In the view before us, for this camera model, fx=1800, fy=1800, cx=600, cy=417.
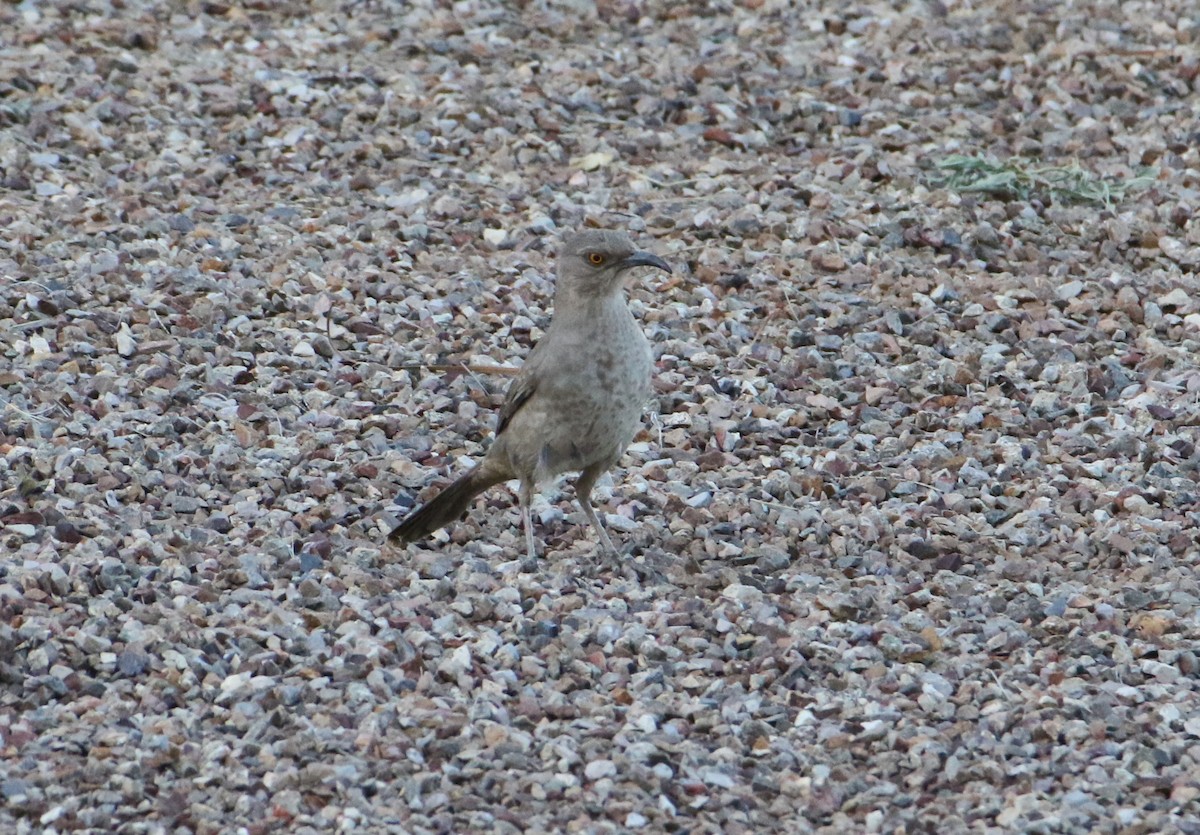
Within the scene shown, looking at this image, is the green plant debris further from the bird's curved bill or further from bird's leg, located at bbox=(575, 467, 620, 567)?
bird's leg, located at bbox=(575, 467, 620, 567)

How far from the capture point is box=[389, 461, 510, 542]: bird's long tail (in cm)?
658

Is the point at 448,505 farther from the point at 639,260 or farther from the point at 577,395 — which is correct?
the point at 639,260

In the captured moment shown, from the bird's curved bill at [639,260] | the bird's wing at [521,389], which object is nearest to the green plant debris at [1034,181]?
the bird's curved bill at [639,260]

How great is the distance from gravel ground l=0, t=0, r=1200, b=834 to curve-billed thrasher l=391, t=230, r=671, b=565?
0.25 m

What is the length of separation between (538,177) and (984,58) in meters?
2.90

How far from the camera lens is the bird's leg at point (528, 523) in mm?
6418

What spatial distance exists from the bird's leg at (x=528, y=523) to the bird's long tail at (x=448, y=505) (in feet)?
0.29

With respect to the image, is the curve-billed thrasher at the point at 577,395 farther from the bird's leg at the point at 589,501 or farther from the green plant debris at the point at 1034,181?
the green plant debris at the point at 1034,181

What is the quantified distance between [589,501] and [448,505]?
1.74 feet

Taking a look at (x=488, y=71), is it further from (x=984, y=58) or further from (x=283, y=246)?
(x=984, y=58)

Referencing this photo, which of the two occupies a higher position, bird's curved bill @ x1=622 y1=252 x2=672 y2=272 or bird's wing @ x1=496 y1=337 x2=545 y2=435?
bird's curved bill @ x1=622 y1=252 x2=672 y2=272

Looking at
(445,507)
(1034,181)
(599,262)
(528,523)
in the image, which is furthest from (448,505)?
(1034,181)

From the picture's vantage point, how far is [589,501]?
6773 mm

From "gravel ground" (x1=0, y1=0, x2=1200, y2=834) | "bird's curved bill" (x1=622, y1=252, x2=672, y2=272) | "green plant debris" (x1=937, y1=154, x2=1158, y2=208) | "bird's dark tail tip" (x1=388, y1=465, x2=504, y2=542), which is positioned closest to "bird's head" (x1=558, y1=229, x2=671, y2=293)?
"bird's curved bill" (x1=622, y1=252, x2=672, y2=272)
